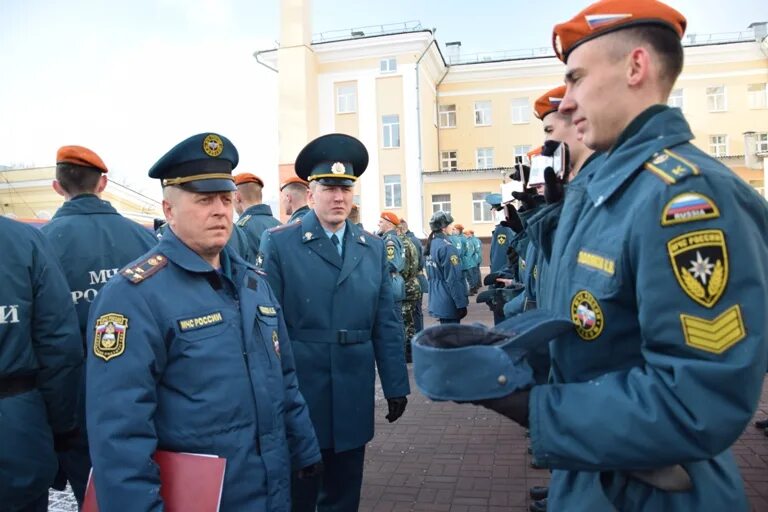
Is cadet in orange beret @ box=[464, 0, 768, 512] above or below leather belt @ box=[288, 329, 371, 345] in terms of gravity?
above

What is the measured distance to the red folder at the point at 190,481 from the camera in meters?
1.93

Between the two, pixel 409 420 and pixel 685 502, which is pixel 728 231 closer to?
pixel 685 502

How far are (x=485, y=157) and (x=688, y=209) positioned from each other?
36.5 metres

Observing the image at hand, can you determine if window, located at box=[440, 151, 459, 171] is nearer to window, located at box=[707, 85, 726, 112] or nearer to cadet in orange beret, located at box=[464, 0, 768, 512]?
window, located at box=[707, 85, 726, 112]

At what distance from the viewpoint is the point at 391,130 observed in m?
32.2

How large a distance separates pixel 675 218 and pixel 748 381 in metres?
0.35

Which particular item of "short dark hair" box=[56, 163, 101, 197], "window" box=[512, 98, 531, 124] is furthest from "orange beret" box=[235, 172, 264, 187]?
"window" box=[512, 98, 531, 124]

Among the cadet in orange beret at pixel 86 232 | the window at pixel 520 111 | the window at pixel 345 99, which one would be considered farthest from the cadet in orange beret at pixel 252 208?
the window at pixel 520 111

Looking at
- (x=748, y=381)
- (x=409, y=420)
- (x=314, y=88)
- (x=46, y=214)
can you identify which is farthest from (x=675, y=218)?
(x=314, y=88)

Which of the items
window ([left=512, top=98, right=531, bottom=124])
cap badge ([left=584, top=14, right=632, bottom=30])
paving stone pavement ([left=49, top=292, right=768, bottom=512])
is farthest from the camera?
window ([left=512, top=98, right=531, bottom=124])

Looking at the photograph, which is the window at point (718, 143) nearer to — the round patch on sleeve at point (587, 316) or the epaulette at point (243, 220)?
the epaulette at point (243, 220)

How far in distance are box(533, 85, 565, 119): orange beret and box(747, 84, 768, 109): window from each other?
36.1 metres

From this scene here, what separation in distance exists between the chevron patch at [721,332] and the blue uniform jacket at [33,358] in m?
2.69

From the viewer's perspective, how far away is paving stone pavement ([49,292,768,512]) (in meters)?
4.30
